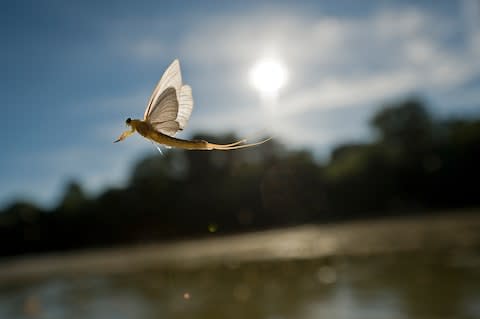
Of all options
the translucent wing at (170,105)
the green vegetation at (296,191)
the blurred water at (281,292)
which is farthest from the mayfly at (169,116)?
the green vegetation at (296,191)

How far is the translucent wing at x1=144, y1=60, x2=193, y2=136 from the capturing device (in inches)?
30.4

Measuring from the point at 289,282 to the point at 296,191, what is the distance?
84.1 ft

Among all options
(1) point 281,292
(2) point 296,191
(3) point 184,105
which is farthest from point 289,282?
(2) point 296,191

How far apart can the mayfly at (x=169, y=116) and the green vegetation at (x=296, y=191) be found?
104 feet

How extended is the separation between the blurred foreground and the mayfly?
48.6 ft

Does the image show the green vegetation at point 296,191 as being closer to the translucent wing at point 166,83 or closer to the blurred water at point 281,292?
the blurred water at point 281,292

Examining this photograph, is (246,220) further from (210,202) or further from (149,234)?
(149,234)

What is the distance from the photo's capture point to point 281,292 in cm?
1859

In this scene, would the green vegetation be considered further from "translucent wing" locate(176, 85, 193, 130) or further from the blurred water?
"translucent wing" locate(176, 85, 193, 130)

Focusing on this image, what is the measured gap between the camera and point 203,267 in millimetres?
24391

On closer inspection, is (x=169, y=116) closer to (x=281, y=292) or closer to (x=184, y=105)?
(x=184, y=105)

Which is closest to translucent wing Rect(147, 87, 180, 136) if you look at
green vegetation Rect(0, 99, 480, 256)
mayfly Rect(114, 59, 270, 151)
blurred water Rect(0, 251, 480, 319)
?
mayfly Rect(114, 59, 270, 151)

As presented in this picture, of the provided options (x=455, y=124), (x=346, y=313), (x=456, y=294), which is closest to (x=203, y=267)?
(x=346, y=313)

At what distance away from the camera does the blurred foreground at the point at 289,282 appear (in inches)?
632
